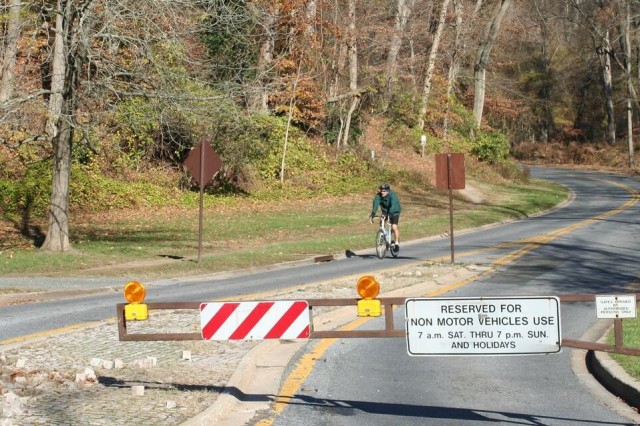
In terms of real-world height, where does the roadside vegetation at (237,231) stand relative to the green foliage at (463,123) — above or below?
below

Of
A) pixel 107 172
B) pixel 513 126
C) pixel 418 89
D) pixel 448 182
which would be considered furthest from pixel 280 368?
pixel 513 126

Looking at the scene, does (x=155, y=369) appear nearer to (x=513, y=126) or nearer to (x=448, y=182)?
(x=448, y=182)

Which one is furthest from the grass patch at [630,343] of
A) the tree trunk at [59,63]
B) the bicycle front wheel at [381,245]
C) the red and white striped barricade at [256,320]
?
the tree trunk at [59,63]

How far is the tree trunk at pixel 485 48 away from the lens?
61.5 m

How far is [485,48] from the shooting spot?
62500 mm

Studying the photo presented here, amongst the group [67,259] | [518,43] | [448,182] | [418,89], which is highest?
[518,43]

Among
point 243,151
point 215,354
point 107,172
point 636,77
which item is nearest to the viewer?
point 215,354

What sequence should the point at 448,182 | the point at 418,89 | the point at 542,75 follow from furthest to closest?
the point at 542,75
the point at 418,89
the point at 448,182

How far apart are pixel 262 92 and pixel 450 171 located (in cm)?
1680

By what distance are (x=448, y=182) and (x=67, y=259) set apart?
30.3 feet

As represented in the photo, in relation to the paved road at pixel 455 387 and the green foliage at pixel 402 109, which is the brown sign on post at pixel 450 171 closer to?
the paved road at pixel 455 387

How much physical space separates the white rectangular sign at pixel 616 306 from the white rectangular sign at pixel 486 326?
37cm

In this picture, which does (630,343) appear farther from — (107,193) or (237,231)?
(107,193)

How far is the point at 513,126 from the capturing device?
87812mm
